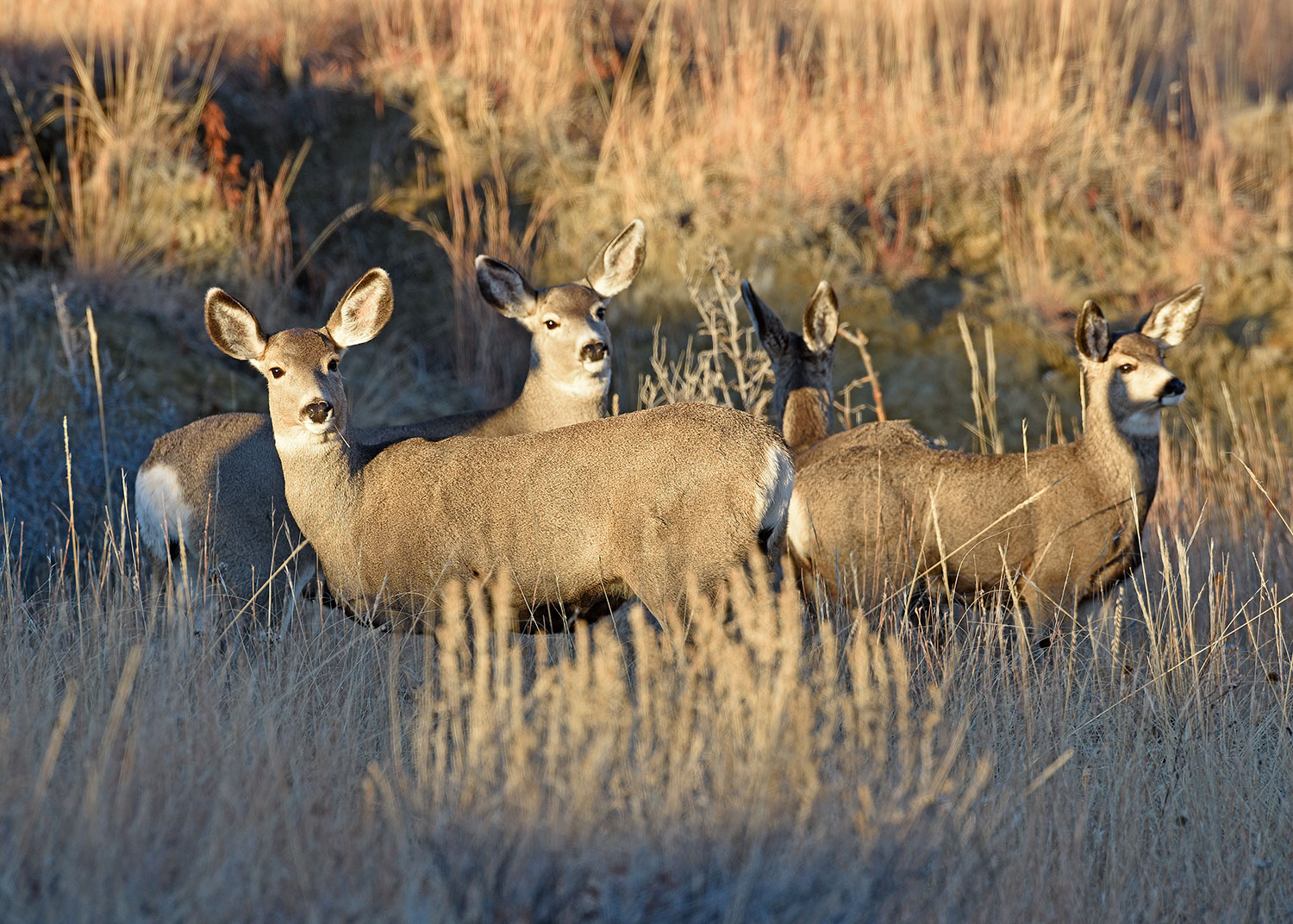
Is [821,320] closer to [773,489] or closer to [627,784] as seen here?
[773,489]

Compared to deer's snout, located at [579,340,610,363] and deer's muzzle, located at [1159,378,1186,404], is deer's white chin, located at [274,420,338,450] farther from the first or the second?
deer's muzzle, located at [1159,378,1186,404]

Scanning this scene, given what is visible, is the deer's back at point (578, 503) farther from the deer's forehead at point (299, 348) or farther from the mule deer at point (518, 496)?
the deer's forehead at point (299, 348)

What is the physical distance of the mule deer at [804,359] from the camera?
23.6ft

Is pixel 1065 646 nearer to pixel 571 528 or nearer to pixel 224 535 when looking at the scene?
pixel 571 528

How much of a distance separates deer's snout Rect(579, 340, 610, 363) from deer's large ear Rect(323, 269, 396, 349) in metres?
1.53

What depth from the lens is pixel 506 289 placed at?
7340 mm

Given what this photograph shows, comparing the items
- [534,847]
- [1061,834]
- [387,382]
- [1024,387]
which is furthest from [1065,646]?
[387,382]

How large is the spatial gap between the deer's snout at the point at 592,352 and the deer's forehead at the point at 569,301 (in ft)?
0.88

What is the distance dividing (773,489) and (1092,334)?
222 cm

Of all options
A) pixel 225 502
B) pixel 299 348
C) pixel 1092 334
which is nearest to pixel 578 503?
pixel 299 348

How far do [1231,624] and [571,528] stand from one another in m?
3.18

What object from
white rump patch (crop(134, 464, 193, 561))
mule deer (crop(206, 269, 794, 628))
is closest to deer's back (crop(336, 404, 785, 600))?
mule deer (crop(206, 269, 794, 628))

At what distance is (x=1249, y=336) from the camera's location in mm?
10750

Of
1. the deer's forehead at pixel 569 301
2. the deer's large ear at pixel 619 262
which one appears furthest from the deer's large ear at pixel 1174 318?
the deer's forehead at pixel 569 301
